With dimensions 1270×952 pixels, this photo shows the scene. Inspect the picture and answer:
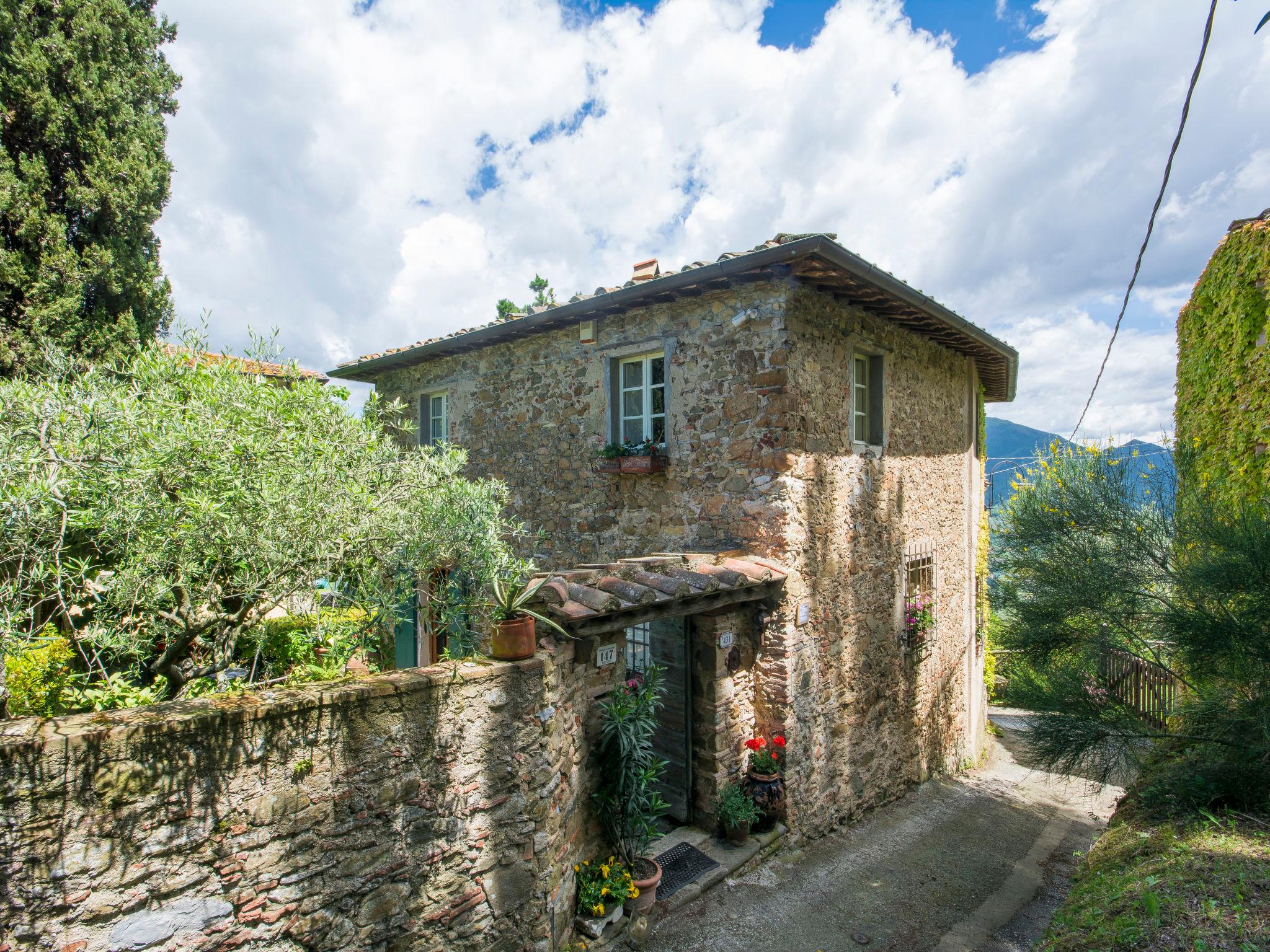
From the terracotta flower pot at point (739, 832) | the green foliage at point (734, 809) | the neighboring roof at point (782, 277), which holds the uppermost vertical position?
the neighboring roof at point (782, 277)

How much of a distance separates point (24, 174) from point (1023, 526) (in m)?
11.5

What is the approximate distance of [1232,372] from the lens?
558cm

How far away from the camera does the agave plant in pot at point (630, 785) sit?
4.57 metres

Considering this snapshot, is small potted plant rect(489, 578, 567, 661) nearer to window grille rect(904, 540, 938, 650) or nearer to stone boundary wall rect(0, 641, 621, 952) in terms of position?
stone boundary wall rect(0, 641, 621, 952)

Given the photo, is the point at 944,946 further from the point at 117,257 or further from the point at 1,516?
the point at 117,257

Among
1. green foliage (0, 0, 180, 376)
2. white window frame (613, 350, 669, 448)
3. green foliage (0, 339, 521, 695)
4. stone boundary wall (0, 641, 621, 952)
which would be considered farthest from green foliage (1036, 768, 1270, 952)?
green foliage (0, 0, 180, 376)

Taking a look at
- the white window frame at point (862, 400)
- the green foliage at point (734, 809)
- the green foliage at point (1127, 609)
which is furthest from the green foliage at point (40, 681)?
the white window frame at point (862, 400)

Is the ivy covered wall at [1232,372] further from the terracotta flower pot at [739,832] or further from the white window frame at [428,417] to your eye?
the white window frame at [428,417]

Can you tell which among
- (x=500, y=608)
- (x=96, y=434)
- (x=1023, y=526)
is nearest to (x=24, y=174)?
(x=96, y=434)

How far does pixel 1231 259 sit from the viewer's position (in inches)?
222

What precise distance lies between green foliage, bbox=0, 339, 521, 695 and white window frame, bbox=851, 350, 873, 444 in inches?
184

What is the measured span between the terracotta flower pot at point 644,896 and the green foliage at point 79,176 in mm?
7137

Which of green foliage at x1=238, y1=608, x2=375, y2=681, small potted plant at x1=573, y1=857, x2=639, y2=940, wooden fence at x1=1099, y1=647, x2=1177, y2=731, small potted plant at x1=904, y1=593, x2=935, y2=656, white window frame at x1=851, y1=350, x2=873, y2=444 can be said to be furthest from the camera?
small potted plant at x1=904, y1=593, x2=935, y2=656

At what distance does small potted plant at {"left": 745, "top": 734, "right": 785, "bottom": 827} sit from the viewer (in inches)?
226
